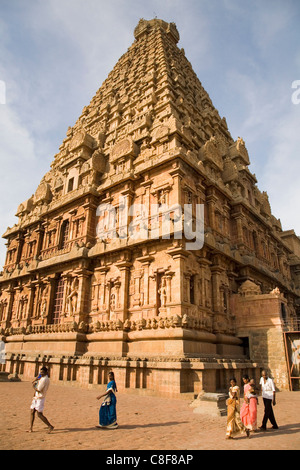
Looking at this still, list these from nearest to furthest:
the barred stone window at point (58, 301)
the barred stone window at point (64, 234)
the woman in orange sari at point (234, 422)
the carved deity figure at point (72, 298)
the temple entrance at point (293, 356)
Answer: the woman in orange sari at point (234, 422)
the temple entrance at point (293, 356)
the carved deity figure at point (72, 298)
the barred stone window at point (58, 301)
the barred stone window at point (64, 234)

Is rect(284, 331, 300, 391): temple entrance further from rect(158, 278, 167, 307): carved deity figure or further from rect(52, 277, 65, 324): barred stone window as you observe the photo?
rect(52, 277, 65, 324): barred stone window

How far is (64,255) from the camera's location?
2464 cm

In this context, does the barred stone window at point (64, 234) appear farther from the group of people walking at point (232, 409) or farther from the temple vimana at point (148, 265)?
the group of people walking at point (232, 409)

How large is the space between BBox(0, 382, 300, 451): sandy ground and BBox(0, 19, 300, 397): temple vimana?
3.71 metres

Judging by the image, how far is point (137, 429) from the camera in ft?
28.1

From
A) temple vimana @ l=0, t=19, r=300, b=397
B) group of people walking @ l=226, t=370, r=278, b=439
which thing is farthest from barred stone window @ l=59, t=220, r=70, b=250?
group of people walking @ l=226, t=370, r=278, b=439

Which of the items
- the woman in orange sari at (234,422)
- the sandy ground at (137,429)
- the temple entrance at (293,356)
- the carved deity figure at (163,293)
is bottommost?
the sandy ground at (137,429)

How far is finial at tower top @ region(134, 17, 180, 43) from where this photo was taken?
142 ft

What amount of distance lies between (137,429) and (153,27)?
4767cm

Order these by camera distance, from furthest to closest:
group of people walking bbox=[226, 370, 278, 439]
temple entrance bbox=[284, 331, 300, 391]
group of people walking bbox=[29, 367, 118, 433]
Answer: temple entrance bbox=[284, 331, 300, 391] → group of people walking bbox=[29, 367, 118, 433] → group of people walking bbox=[226, 370, 278, 439]

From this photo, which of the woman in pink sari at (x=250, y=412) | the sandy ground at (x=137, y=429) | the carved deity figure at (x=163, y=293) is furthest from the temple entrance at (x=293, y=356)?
the woman in pink sari at (x=250, y=412)

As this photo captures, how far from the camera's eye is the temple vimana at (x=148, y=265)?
17.5m

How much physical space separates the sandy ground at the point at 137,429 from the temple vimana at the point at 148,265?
3.71 m
